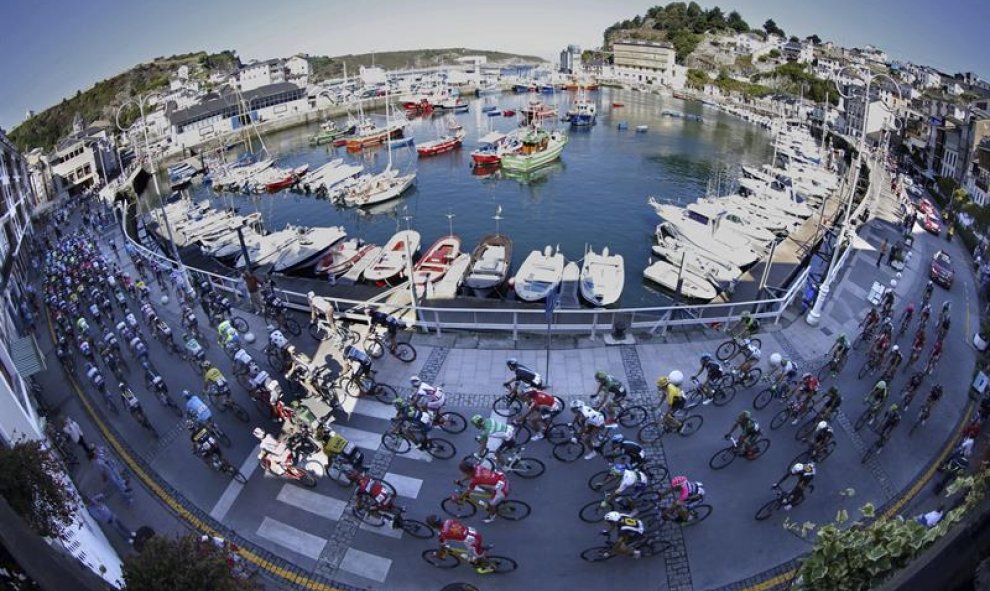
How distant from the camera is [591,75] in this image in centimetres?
15725

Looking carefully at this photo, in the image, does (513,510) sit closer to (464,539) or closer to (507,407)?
(464,539)

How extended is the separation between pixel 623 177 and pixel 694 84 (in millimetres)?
85230

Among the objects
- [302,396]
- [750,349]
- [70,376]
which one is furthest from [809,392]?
[70,376]

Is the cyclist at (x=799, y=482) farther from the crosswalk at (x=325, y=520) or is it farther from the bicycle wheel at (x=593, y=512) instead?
the crosswalk at (x=325, y=520)

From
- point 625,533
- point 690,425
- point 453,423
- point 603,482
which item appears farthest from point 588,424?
point 453,423

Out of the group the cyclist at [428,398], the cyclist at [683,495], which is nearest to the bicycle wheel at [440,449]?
the cyclist at [428,398]

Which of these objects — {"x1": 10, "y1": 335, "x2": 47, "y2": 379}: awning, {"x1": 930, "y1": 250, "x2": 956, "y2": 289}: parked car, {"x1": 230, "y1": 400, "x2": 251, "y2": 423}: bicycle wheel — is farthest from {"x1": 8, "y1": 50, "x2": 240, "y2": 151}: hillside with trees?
{"x1": 930, "y1": 250, "x2": 956, "y2": 289}: parked car

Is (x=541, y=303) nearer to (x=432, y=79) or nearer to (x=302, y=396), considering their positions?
(x=302, y=396)

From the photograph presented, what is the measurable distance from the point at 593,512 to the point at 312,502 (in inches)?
273

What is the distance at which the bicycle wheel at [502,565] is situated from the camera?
11562 millimetres

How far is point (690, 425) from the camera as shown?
1546 centimetres

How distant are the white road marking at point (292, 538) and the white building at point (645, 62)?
496 feet

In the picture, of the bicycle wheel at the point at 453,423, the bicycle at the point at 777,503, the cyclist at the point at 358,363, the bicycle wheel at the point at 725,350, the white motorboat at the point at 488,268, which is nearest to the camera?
the bicycle at the point at 777,503

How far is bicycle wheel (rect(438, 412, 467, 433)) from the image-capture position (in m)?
15.4
